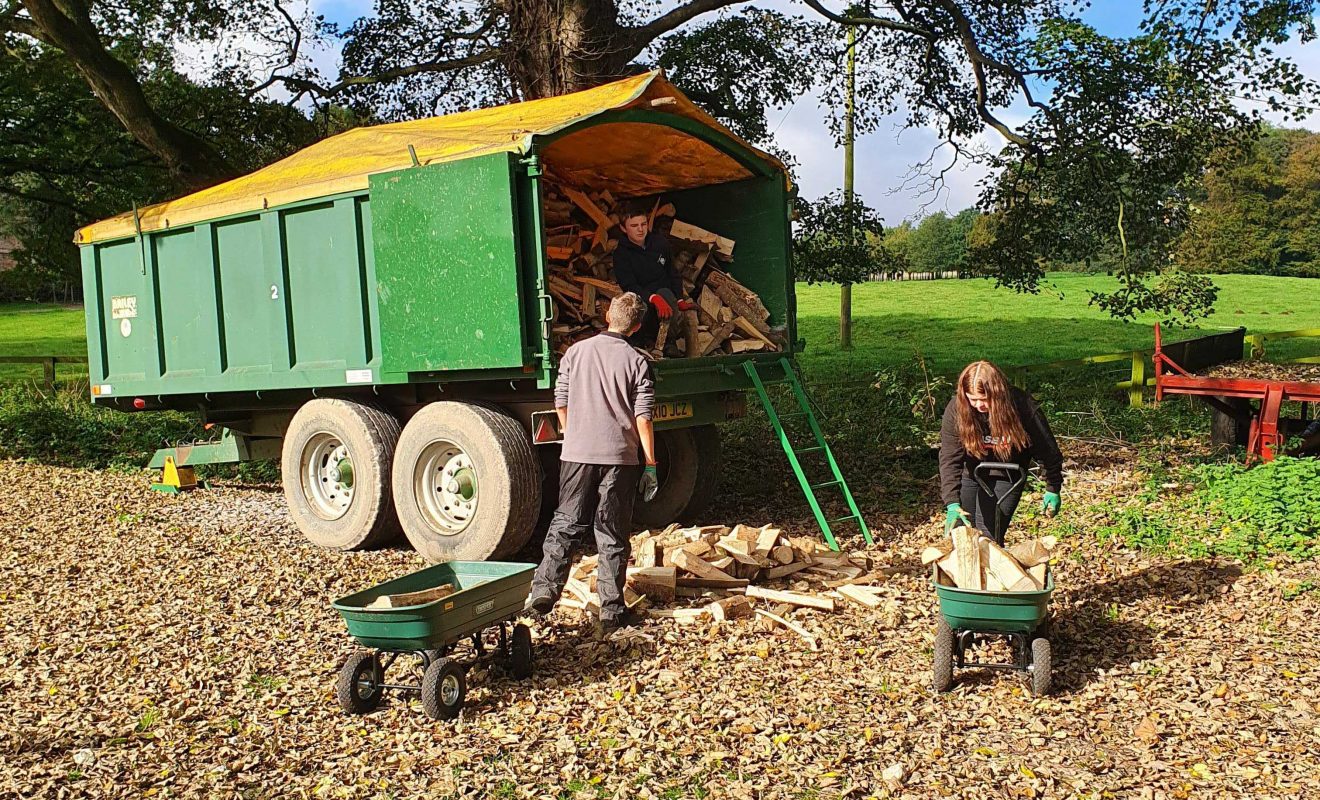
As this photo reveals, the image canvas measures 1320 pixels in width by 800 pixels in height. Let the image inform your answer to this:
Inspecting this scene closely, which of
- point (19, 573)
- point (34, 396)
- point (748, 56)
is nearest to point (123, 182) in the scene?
point (34, 396)

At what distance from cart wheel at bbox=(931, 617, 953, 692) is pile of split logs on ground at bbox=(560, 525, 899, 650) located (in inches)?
32.1

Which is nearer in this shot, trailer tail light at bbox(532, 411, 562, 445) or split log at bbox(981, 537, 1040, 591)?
split log at bbox(981, 537, 1040, 591)

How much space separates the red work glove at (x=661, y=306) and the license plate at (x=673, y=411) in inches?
26.0

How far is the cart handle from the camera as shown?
5523mm

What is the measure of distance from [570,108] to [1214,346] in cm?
685

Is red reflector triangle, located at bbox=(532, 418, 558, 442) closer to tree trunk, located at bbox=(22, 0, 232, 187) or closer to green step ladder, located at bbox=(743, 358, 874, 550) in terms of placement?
green step ladder, located at bbox=(743, 358, 874, 550)

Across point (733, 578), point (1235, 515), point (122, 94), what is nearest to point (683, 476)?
point (733, 578)

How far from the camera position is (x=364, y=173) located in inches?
303

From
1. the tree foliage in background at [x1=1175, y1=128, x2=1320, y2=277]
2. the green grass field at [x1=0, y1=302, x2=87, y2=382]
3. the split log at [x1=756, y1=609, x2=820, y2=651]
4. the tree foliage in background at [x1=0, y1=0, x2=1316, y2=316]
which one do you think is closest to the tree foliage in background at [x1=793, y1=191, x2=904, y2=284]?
the tree foliage in background at [x1=0, y1=0, x2=1316, y2=316]

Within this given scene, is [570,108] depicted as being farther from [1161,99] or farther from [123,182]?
[123,182]

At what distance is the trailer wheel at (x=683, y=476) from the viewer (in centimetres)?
876

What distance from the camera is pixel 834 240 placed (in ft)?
47.5

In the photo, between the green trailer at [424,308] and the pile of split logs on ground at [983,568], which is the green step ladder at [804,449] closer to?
the green trailer at [424,308]

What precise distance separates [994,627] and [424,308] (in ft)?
13.8
